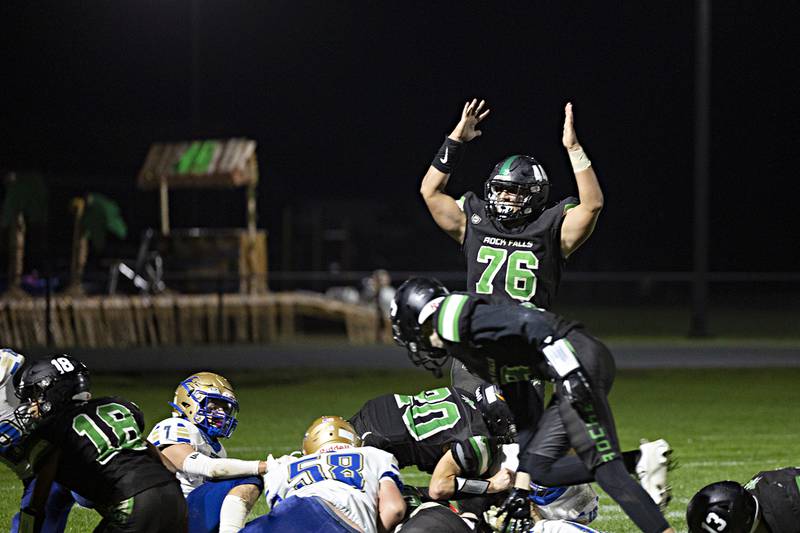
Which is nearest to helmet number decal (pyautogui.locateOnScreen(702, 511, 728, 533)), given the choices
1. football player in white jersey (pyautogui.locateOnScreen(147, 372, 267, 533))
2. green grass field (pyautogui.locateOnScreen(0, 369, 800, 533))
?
green grass field (pyautogui.locateOnScreen(0, 369, 800, 533))

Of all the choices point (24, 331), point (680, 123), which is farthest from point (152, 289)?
point (680, 123)

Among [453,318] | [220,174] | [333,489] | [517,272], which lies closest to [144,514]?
[333,489]

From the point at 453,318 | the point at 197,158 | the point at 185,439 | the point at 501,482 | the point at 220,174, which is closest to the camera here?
the point at 453,318

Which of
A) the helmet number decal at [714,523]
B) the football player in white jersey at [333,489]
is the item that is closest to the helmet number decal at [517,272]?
the football player in white jersey at [333,489]

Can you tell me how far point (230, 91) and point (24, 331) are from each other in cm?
5057

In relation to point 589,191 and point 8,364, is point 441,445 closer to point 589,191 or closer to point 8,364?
point 589,191

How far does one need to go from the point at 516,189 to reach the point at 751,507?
212 cm

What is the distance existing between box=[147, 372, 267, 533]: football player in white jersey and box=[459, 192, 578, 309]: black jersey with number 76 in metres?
1.60

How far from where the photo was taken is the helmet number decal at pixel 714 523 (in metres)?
5.26

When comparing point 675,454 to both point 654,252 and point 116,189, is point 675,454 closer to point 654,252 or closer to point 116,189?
point 116,189

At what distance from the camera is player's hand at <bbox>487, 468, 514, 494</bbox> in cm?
554

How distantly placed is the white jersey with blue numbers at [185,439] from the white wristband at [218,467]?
0.08 m

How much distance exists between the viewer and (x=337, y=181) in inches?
2210

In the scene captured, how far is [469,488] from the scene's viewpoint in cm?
547
